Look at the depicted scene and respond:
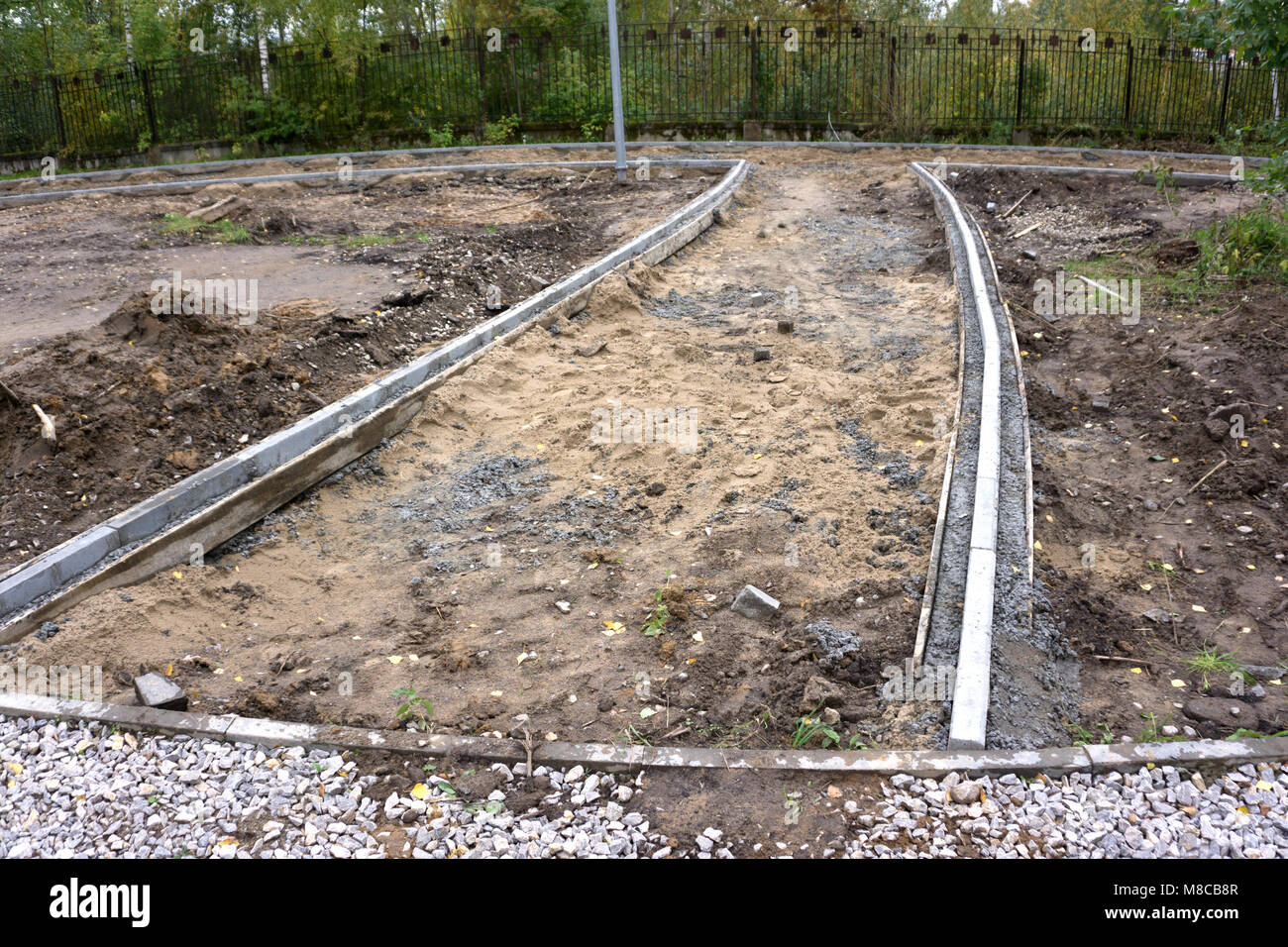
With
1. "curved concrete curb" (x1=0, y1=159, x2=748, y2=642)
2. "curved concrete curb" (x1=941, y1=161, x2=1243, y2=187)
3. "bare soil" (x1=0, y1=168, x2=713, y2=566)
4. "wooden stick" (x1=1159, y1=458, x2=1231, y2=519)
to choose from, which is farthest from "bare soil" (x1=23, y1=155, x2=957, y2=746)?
"curved concrete curb" (x1=941, y1=161, x2=1243, y2=187)

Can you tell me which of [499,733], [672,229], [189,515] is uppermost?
[672,229]

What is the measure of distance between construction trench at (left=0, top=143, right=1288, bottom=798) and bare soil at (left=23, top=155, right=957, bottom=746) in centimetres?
2

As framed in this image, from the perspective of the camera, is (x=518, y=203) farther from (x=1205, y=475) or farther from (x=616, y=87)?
(x=1205, y=475)

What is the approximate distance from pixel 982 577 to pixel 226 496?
4065 mm

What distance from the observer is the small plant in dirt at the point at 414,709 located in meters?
3.75

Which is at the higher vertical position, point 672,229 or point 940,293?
point 672,229

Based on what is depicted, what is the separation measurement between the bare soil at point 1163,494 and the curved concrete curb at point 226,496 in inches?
163

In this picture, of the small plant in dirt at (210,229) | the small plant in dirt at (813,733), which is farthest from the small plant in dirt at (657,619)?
the small plant in dirt at (210,229)

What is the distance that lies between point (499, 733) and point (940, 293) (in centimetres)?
669

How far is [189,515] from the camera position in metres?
5.17

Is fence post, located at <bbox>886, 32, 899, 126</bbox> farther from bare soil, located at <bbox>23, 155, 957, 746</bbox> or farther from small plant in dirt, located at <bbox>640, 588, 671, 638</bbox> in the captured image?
small plant in dirt, located at <bbox>640, 588, 671, 638</bbox>

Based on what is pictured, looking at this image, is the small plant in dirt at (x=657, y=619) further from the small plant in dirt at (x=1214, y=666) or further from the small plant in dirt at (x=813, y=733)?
the small plant in dirt at (x=1214, y=666)
